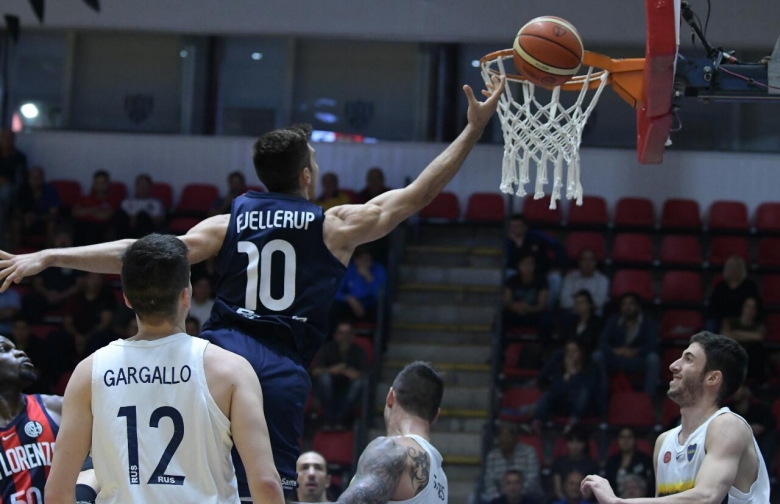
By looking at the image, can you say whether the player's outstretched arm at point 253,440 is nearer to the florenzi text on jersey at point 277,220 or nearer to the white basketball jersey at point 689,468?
the florenzi text on jersey at point 277,220

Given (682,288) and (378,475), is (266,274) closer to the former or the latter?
(378,475)

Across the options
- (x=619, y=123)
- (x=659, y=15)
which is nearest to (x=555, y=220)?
(x=619, y=123)

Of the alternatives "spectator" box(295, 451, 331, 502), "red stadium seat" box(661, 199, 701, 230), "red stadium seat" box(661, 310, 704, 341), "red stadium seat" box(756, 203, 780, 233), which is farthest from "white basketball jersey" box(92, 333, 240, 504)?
"red stadium seat" box(756, 203, 780, 233)

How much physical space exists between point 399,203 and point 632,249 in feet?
25.7

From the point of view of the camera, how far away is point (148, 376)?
3027 millimetres

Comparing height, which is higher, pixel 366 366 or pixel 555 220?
pixel 555 220

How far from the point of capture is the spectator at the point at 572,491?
27.1 ft

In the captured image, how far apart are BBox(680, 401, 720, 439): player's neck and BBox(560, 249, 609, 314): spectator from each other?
602 cm

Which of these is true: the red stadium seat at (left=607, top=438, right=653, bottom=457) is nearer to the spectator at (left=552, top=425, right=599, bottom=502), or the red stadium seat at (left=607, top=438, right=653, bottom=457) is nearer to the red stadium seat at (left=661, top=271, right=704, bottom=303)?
the spectator at (left=552, top=425, right=599, bottom=502)

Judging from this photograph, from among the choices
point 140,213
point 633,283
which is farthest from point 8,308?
point 633,283

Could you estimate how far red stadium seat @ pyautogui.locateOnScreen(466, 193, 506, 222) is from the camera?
478 inches

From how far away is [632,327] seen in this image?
384 inches

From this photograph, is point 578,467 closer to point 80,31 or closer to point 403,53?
point 403,53

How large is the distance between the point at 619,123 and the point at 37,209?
23.2 ft
